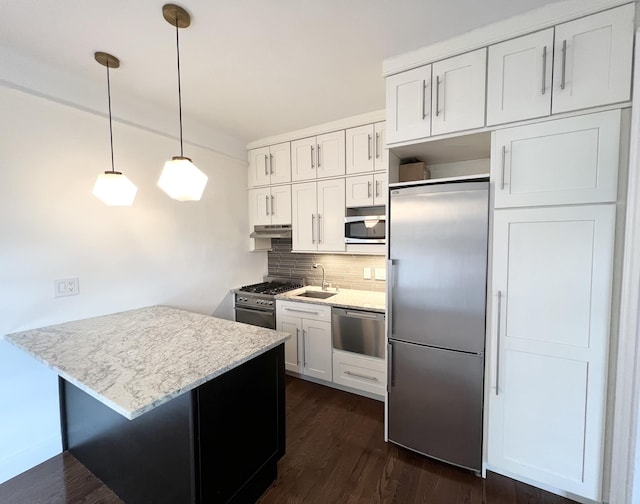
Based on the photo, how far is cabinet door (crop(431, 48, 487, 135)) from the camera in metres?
1.65

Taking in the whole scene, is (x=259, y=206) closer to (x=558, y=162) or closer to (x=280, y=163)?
(x=280, y=163)

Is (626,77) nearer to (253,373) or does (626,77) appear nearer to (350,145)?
(350,145)

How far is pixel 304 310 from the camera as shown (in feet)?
9.39

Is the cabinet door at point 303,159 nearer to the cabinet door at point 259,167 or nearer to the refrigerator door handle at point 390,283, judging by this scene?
the cabinet door at point 259,167

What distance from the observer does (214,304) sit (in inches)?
124

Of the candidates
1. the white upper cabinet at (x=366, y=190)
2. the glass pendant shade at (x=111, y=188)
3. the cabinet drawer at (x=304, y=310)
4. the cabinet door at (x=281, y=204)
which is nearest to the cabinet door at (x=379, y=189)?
the white upper cabinet at (x=366, y=190)

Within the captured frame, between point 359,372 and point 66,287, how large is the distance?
245cm

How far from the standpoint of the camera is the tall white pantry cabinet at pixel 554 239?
4.59 feet

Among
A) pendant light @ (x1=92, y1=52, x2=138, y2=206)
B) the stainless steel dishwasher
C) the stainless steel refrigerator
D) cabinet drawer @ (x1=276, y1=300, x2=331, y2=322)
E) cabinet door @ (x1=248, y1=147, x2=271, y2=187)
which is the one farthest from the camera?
cabinet door @ (x1=248, y1=147, x2=271, y2=187)

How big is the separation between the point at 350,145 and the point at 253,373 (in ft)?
7.39

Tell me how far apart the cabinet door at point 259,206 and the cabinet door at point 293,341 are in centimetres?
122

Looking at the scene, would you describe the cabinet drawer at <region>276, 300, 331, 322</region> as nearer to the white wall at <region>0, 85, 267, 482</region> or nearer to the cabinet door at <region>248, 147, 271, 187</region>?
the white wall at <region>0, 85, 267, 482</region>

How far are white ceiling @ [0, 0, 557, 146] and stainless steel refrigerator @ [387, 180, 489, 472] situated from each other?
91 cm

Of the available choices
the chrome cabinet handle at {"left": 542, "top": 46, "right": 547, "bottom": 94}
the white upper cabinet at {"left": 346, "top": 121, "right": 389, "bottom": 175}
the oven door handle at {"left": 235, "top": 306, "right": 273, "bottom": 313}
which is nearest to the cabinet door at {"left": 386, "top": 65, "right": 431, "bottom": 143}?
the chrome cabinet handle at {"left": 542, "top": 46, "right": 547, "bottom": 94}
